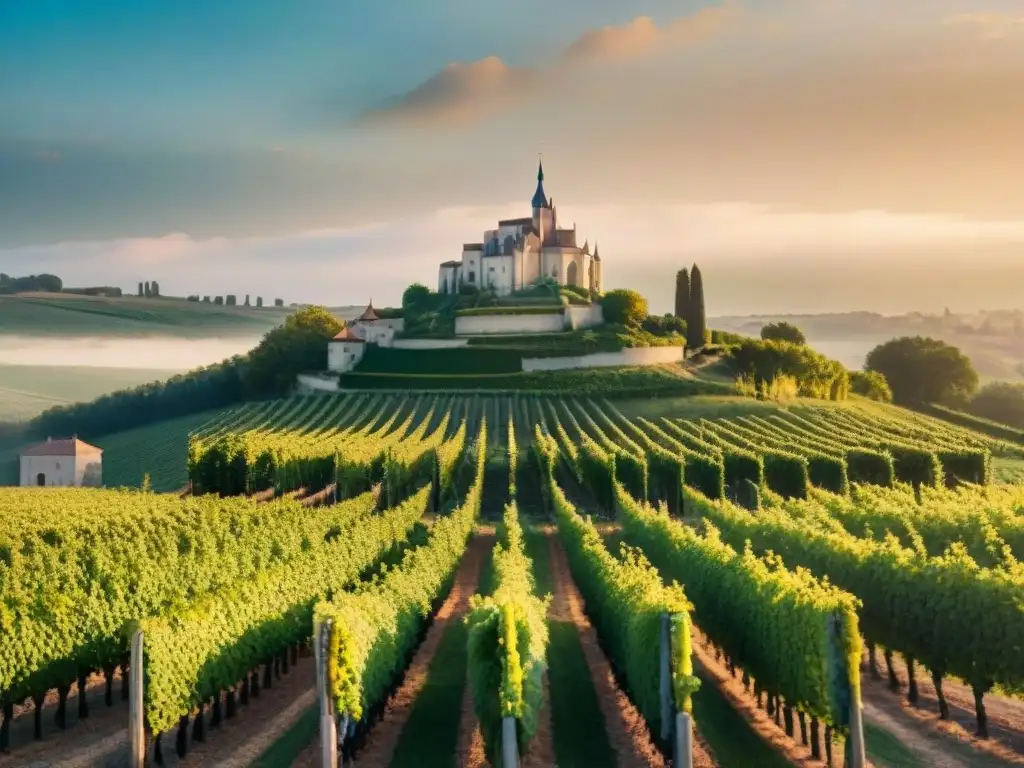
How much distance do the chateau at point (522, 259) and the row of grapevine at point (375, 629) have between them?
104 metres

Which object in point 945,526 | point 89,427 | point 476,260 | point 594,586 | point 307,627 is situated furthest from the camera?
point 476,260

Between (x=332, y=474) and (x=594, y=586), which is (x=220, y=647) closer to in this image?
(x=594, y=586)

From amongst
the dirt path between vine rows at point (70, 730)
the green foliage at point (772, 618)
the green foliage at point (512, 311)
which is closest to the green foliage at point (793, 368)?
the green foliage at point (512, 311)

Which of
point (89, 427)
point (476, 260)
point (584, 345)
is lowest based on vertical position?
point (89, 427)

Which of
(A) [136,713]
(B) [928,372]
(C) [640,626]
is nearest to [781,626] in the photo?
(C) [640,626]

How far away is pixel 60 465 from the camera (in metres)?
72.2

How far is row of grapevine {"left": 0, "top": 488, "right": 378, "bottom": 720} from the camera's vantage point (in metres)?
19.2

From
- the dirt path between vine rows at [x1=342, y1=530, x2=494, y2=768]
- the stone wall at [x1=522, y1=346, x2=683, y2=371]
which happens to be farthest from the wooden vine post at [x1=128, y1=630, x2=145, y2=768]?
the stone wall at [x1=522, y1=346, x2=683, y2=371]

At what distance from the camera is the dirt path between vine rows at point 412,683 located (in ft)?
59.5

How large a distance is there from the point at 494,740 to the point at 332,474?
38.9 meters

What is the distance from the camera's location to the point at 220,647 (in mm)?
18953

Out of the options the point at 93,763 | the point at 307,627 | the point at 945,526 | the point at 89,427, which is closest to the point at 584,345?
the point at 89,427

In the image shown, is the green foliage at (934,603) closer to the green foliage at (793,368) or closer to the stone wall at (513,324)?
the green foliage at (793,368)

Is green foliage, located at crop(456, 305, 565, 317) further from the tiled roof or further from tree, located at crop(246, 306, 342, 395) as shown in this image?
the tiled roof
